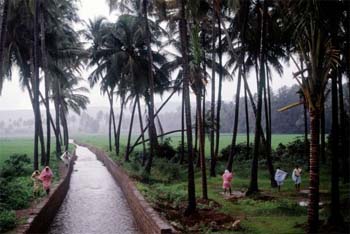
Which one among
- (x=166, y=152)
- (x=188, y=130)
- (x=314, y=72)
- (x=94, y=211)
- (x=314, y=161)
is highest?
(x=314, y=72)

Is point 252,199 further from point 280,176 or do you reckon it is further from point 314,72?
point 314,72

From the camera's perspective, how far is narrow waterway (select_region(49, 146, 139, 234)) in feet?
45.8

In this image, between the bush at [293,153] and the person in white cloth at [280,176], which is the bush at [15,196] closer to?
the person in white cloth at [280,176]

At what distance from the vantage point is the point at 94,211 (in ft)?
54.1

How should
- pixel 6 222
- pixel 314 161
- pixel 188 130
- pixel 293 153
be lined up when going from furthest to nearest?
pixel 293 153, pixel 188 130, pixel 6 222, pixel 314 161

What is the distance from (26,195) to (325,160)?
2185 cm

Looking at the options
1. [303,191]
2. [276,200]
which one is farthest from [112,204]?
[303,191]

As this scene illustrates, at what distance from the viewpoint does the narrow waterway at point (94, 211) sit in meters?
14.0

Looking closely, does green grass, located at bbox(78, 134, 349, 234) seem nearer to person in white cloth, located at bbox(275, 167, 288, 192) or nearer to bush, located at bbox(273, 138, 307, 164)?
person in white cloth, located at bbox(275, 167, 288, 192)

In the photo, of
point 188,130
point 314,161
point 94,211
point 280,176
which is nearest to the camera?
point 314,161

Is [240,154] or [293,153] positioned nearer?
[240,154]

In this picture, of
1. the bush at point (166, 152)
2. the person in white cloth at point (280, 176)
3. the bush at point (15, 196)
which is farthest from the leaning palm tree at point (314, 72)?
the bush at point (166, 152)

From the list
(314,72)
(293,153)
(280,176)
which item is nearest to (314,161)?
(314,72)

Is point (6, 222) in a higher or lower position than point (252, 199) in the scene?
higher
